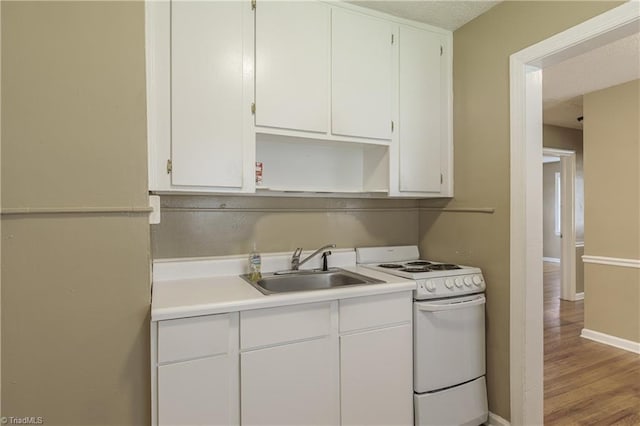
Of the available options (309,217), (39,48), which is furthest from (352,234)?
(39,48)

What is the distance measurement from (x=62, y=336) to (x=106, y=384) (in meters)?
0.26

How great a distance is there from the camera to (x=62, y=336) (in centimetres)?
139

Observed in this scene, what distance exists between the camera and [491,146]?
7.11 ft

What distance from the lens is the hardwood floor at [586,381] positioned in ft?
7.48

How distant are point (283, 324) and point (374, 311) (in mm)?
494

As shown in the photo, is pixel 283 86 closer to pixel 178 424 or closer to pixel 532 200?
pixel 532 200

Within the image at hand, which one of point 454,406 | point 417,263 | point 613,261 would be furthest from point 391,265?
point 613,261

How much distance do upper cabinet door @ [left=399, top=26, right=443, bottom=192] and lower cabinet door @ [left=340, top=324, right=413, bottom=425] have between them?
3.14 feet

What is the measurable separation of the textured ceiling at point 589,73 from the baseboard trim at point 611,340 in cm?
244

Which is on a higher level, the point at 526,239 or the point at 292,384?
the point at 526,239

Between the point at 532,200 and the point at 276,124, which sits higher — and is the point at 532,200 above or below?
below

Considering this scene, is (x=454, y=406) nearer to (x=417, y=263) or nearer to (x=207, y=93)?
(x=417, y=263)

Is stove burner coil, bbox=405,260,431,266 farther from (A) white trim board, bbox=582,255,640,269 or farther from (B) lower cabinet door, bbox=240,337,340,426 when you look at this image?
(A) white trim board, bbox=582,255,640,269

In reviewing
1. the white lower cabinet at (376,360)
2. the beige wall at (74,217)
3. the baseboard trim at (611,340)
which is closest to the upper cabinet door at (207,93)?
the beige wall at (74,217)
